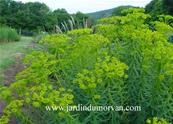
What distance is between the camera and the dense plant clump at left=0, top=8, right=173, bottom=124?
262cm

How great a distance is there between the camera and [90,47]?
2.96 metres

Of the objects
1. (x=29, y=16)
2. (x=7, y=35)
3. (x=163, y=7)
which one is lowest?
(x=7, y=35)

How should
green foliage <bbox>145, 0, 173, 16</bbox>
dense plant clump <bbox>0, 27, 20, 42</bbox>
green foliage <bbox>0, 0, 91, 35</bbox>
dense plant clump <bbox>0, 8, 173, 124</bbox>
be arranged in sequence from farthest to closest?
green foliage <bbox>0, 0, 91, 35</bbox>
green foliage <bbox>145, 0, 173, 16</bbox>
dense plant clump <bbox>0, 27, 20, 42</bbox>
dense plant clump <bbox>0, 8, 173, 124</bbox>

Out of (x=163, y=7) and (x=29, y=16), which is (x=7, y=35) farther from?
(x=29, y=16)

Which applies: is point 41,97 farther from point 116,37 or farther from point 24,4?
point 24,4

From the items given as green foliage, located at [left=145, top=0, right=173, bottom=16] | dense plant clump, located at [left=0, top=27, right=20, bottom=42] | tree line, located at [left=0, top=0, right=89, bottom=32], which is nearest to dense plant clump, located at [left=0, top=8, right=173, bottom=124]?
dense plant clump, located at [left=0, top=27, right=20, bottom=42]

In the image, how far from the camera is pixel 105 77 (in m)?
2.72

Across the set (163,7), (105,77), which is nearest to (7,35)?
(163,7)

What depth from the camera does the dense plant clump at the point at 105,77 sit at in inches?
103

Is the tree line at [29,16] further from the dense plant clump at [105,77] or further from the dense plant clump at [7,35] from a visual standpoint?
the dense plant clump at [105,77]

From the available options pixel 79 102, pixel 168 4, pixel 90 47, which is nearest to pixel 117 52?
pixel 90 47

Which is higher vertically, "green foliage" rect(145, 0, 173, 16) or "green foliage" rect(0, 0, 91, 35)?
"green foliage" rect(145, 0, 173, 16)

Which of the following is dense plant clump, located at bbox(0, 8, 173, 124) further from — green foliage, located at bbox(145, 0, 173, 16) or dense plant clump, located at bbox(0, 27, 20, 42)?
green foliage, located at bbox(145, 0, 173, 16)

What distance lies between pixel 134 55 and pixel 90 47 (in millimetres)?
368
